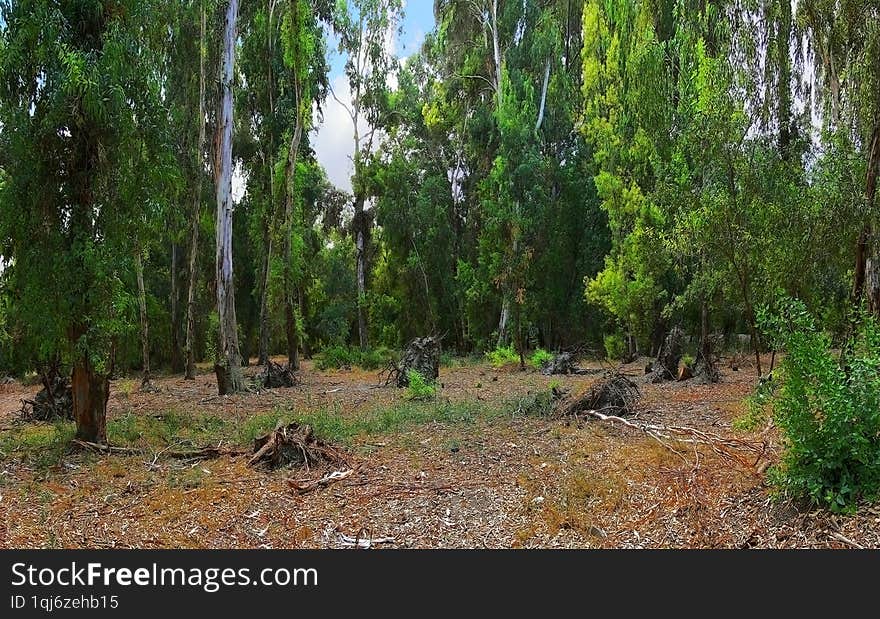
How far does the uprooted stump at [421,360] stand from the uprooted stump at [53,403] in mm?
6324

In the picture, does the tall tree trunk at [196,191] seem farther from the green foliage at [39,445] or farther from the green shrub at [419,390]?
the green foliage at [39,445]

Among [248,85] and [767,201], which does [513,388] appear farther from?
[248,85]

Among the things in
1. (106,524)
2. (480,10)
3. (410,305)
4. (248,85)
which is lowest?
(106,524)

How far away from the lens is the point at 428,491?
5.46m

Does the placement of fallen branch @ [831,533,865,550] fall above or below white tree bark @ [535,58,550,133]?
below

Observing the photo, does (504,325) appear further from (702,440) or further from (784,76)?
(702,440)

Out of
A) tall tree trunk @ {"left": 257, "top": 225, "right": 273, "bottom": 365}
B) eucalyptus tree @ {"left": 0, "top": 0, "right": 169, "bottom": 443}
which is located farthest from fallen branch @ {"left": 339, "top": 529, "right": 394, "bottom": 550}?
tall tree trunk @ {"left": 257, "top": 225, "right": 273, "bottom": 365}

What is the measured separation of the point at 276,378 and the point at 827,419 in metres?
12.5

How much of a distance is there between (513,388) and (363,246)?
1371 cm

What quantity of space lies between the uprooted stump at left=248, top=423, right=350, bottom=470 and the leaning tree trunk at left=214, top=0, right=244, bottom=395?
21.6 feet

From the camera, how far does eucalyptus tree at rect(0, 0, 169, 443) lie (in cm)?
624

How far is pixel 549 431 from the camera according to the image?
25.3 feet

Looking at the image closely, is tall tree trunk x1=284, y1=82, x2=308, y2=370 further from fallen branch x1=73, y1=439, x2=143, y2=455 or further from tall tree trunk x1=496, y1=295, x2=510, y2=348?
fallen branch x1=73, y1=439, x2=143, y2=455

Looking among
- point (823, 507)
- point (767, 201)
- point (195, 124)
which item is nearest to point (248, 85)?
point (195, 124)
